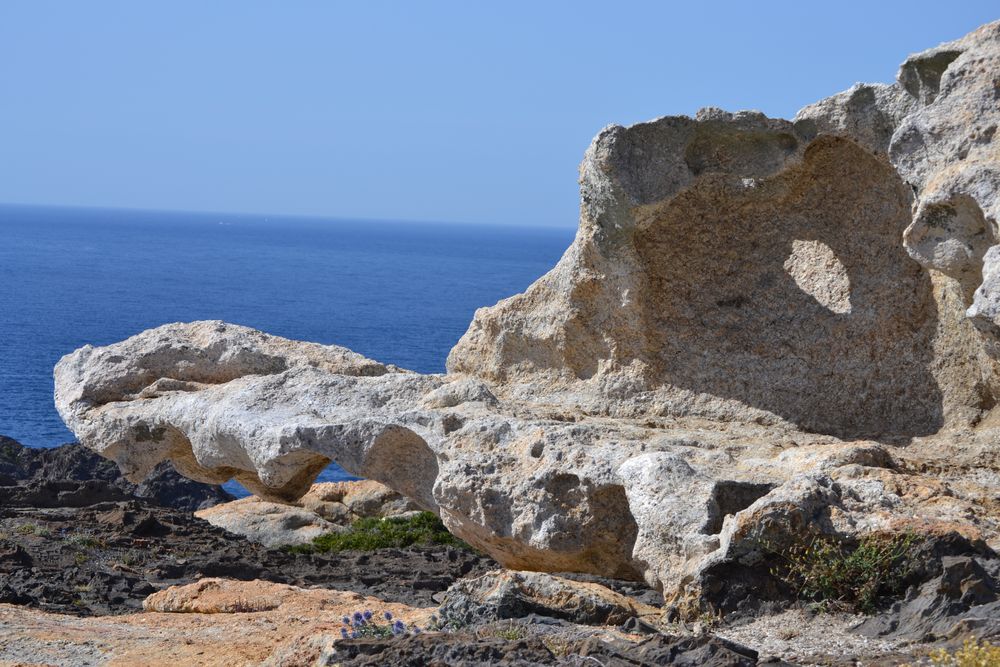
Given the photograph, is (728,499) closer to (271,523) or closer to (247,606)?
(247,606)

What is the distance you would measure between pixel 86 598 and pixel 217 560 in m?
3.79

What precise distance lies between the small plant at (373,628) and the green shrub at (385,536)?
13.0 metres

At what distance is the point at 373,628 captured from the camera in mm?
9164

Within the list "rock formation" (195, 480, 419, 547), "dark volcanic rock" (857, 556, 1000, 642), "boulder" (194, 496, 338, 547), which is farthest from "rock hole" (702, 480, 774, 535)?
"boulder" (194, 496, 338, 547)

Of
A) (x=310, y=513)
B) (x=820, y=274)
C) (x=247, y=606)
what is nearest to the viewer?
(x=247, y=606)

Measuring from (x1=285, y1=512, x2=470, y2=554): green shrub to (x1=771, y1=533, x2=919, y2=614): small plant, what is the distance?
1447cm

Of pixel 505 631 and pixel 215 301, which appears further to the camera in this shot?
pixel 215 301

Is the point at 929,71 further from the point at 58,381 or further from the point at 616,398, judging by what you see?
the point at 58,381

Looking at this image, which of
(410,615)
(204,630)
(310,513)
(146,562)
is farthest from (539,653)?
(310,513)

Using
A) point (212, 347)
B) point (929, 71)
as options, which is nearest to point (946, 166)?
point (929, 71)

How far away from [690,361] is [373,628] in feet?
20.5

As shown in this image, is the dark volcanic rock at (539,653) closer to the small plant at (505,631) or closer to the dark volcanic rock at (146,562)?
the small plant at (505,631)

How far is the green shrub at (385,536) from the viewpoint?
2320cm

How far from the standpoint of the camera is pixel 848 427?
1356 centimetres
